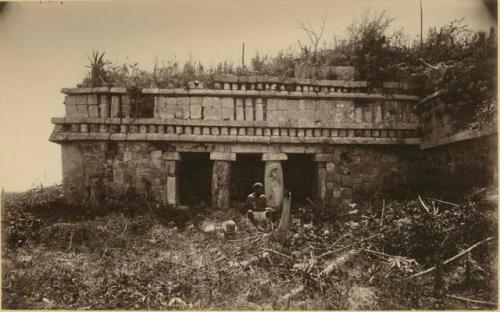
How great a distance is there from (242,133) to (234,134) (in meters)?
0.17

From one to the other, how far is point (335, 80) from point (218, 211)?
371cm

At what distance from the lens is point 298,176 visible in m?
10.8

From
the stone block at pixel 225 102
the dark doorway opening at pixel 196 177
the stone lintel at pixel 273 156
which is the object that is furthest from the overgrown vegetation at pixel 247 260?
the stone block at pixel 225 102

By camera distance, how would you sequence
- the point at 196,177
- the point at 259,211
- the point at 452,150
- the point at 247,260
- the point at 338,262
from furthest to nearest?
the point at 196,177, the point at 259,211, the point at 452,150, the point at 247,260, the point at 338,262

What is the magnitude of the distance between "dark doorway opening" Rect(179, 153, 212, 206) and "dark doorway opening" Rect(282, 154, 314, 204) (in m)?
1.82

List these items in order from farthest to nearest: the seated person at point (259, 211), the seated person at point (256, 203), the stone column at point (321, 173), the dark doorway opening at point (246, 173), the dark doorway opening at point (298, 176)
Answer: the dark doorway opening at point (298, 176), the dark doorway opening at point (246, 173), the stone column at point (321, 173), the seated person at point (256, 203), the seated person at point (259, 211)

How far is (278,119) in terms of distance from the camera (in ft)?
31.0

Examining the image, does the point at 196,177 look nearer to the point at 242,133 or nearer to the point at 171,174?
the point at 171,174

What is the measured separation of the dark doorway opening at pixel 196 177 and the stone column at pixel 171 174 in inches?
42.8

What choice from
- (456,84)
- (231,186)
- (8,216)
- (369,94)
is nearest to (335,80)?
(369,94)

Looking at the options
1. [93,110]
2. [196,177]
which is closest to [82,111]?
[93,110]

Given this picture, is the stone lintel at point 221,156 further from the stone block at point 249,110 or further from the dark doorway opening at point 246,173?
the dark doorway opening at point 246,173

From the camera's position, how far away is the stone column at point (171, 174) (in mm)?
9250

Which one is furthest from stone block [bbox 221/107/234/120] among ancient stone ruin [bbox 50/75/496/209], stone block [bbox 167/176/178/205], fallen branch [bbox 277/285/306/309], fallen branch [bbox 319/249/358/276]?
fallen branch [bbox 277/285/306/309]
